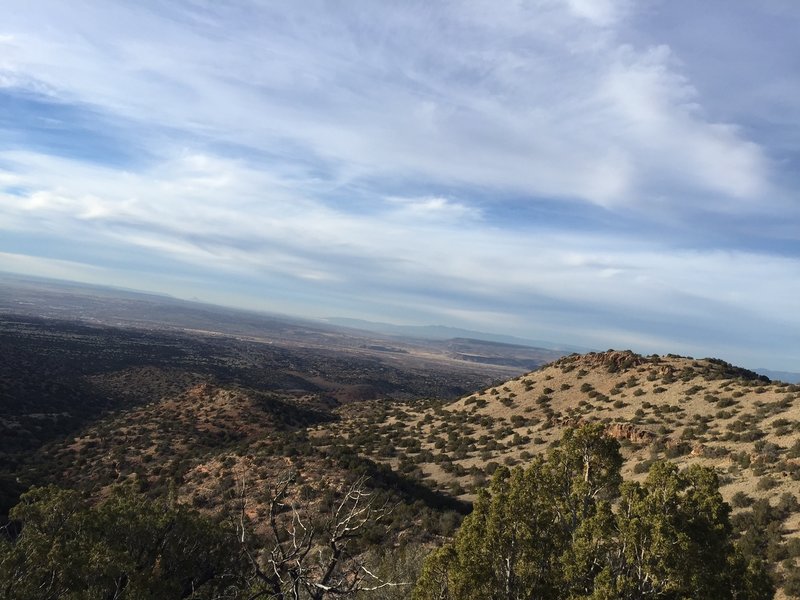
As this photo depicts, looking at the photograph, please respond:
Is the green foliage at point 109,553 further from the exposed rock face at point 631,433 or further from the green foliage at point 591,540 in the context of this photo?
the exposed rock face at point 631,433

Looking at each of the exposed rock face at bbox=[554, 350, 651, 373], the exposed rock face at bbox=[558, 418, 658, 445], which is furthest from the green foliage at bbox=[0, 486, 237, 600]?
the exposed rock face at bbox=[554, 350, 651, 373]

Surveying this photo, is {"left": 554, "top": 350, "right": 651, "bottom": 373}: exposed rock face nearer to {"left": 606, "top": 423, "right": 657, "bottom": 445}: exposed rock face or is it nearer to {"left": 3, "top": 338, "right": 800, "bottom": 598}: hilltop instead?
{"left": 3, "top": 338, "right": 800, "bottom": 598}: hilltop

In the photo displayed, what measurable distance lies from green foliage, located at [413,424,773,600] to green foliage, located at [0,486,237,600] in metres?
6.36

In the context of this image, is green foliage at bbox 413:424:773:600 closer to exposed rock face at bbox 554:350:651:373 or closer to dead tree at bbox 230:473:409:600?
dead tree at bbox 230:473:409:600

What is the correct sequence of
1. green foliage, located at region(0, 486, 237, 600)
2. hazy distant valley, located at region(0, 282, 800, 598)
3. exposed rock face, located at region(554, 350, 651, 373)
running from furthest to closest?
exposed rock face, located at region(554, 350, 651, 373) < hazy distant valley, located at region(0, 282, 800, 598) < green foliage, located at region(0, 486, 237, 600)

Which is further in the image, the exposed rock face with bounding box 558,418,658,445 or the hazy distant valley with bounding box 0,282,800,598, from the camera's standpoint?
the exposed rock face with bounding box 558,418,658,445

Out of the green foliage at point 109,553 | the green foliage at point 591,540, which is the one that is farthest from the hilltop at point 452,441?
the green foliage at point 109,553

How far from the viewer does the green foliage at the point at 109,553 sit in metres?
12.2

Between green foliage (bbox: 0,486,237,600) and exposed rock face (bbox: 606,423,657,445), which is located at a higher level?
exposed rock face (bbox: 606,423,657,445)

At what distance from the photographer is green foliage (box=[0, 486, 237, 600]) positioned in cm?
1224

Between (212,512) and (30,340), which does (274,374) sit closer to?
(30,340)

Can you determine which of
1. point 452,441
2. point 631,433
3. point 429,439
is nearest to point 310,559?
point 452,441

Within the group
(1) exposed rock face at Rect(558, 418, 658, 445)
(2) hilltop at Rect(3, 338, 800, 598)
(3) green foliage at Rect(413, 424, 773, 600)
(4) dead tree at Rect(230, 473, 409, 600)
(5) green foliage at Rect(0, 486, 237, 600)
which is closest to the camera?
(4) dead tree at Rect(230, 473, 409, 600)

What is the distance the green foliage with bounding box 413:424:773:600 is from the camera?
986 centimetres
